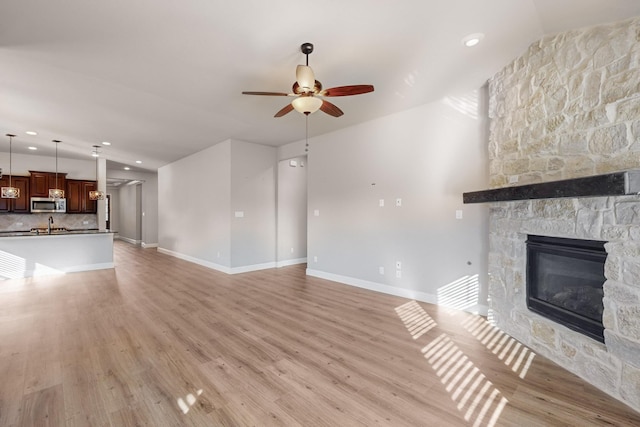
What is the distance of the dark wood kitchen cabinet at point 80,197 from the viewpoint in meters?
7.94

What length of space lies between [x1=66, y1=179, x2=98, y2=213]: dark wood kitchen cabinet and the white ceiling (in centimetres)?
410

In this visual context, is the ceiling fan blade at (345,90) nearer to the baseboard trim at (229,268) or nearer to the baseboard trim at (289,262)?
the baseboard trim at (229,268)

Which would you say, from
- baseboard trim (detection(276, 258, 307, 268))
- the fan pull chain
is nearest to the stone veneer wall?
the fan pull chain

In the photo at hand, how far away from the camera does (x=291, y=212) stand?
22.9 feet

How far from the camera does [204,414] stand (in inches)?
71.0

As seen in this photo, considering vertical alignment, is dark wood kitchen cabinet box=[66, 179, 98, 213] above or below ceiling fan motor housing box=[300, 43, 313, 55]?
below

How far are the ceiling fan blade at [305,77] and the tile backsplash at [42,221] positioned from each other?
9.02 m

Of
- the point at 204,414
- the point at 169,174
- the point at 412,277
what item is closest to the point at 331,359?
the point at 204,414

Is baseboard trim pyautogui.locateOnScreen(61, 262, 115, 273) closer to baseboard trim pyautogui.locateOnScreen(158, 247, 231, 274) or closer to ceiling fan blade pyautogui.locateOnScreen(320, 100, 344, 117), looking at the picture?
baseboard trim pyautogui.locateOnScreen(158, 247, 231, 274)

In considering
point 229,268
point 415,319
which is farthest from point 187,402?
point 229,268

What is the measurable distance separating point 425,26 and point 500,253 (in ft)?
8.06

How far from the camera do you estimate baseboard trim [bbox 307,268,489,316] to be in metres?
3.57

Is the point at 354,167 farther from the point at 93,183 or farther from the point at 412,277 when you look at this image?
the point at 93,183

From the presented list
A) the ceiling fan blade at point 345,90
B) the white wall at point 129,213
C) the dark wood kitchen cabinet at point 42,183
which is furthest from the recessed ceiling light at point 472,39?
Answer: the white wall at point 129,213
